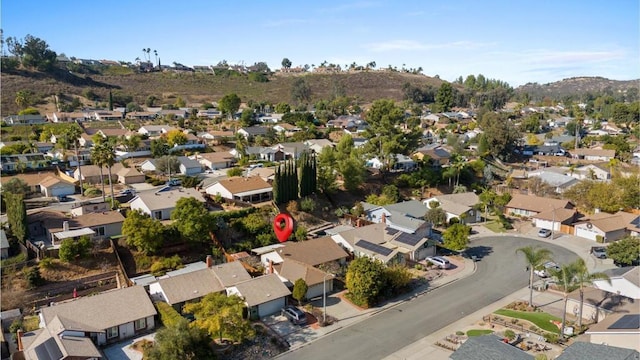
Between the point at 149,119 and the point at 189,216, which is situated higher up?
the point at 149,119

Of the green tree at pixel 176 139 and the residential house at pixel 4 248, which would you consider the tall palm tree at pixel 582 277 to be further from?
the green tree at pixel 176 139

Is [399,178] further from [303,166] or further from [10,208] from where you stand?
[10,208]

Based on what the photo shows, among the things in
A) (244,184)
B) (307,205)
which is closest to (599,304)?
(307,205)

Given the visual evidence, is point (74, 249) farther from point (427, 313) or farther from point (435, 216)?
point (435, 216)

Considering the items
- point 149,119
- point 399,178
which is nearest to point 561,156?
point 399,178

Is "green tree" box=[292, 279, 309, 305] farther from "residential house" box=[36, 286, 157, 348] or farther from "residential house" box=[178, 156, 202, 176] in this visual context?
"residential house" box=[178, 156, 202, 176]

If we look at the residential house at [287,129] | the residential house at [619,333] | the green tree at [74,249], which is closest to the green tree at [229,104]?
the residential house at [287,129]
